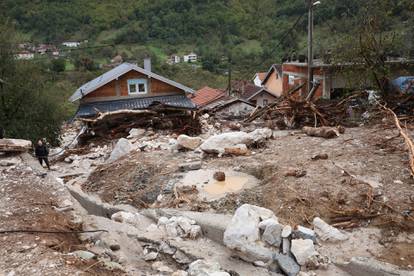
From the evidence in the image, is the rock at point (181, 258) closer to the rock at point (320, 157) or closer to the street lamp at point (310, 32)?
the rock at point (320, 157)

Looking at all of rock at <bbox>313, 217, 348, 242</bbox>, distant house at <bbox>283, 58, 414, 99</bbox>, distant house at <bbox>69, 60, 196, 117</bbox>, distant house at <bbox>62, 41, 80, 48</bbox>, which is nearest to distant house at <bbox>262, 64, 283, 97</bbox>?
distant house at <bbox>283, 58, 414, 99</bbox>

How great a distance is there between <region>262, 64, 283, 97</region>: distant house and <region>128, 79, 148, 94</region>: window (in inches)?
436

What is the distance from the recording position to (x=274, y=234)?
175 inches

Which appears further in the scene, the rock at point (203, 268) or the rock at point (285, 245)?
the rock at point (285, 245)

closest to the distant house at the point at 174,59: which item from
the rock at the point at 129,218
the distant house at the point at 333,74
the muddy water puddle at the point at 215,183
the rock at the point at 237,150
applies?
the distant house at the point at 333,74

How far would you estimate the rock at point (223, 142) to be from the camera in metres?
8.27

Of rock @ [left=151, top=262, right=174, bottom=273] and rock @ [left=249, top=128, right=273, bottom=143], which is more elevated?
rock @ [left=249, top=128, right=273, bottom=143]

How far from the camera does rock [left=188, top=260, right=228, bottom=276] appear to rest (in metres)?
3.88

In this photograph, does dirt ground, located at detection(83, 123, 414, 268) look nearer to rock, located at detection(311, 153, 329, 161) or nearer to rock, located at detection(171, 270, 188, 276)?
rock, located at detection(311, 153, 329, 161)

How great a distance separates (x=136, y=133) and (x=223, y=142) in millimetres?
4599

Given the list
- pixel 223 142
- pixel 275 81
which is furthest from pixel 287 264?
pixel 275 81

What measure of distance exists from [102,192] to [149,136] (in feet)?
14.8

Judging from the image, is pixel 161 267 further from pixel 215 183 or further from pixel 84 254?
pixel 215 183

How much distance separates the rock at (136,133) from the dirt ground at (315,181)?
326 cm
